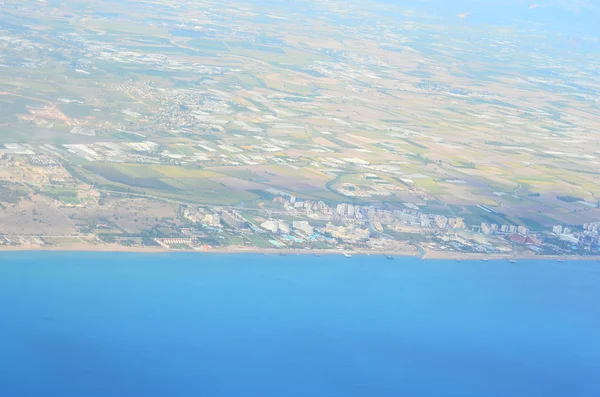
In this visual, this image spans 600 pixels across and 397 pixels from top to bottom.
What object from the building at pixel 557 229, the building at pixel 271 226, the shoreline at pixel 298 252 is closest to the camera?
the shoreline at pixel 298 252

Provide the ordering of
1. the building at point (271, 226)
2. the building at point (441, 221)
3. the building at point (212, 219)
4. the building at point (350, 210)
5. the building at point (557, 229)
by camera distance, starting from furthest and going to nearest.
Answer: the building at point (557, 229) → the building at point (441, 221) → the building at point (350, 210) → the building at point (271, 226) → the building at point (212, 219)

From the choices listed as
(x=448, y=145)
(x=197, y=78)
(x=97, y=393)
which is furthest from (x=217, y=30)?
(x=97, y=393)

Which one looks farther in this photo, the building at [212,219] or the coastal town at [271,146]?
the coastal town at [271,146]

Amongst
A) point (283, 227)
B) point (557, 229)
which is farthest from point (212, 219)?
point (557, 229)

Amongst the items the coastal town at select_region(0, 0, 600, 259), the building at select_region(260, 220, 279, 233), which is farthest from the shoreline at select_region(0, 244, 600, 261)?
the building at select_region(260, 220, 279, 233)

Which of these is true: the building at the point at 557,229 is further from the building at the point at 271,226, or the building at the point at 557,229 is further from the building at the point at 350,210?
the building at the point at 271,226

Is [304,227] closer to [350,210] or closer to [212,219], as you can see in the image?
[350,210]

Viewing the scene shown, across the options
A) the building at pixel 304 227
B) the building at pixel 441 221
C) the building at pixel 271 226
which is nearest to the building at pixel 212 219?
the building at pixel 271 226

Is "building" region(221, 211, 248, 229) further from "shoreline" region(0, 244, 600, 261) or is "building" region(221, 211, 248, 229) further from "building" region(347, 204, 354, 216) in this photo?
"building" region(347, 204, 354, 216)
